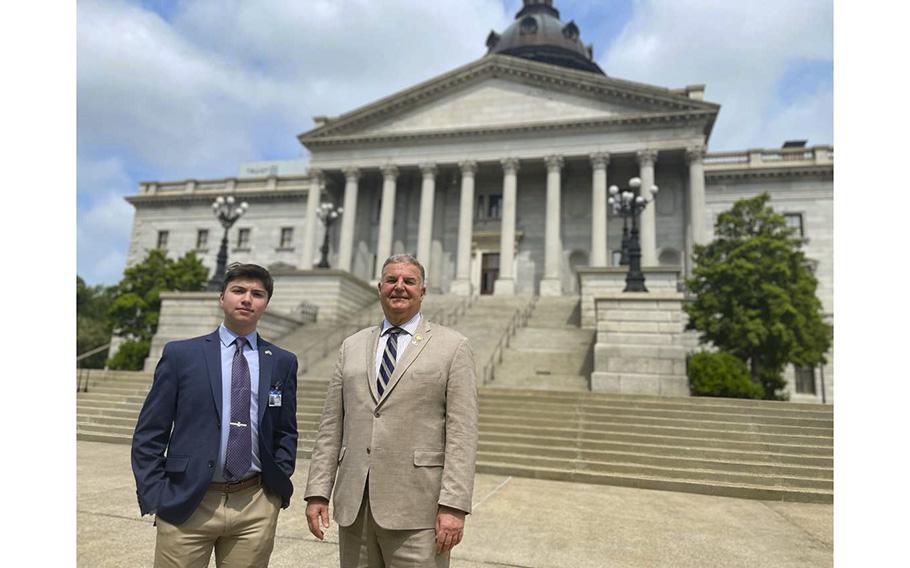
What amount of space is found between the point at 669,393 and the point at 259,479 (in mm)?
16090

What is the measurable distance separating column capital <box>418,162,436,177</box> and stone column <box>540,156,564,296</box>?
7551 mm

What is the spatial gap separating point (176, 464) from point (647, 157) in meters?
35.2

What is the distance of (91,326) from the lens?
45.1 m

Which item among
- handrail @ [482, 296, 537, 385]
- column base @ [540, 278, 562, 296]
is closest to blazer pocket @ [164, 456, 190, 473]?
handrail @ [482, 296, 537, 385]

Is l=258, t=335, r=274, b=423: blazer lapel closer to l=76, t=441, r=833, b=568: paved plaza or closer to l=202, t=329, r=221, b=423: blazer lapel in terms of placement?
l=202, t=329, r=221, b=423: blazer lapel

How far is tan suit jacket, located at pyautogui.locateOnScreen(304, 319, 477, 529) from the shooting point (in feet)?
9.89

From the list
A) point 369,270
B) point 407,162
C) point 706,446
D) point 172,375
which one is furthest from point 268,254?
point 172,375

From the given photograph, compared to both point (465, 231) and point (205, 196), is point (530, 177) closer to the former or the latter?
point (465, 231)

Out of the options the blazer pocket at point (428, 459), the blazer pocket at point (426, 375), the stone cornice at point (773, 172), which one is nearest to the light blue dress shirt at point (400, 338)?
the blazer pocket at point (426, 375)

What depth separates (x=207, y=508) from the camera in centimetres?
302

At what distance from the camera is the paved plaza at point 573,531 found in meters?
5.52

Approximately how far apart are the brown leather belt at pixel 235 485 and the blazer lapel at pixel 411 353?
2.76 feet

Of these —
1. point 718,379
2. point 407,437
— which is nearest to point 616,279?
point 718,379
